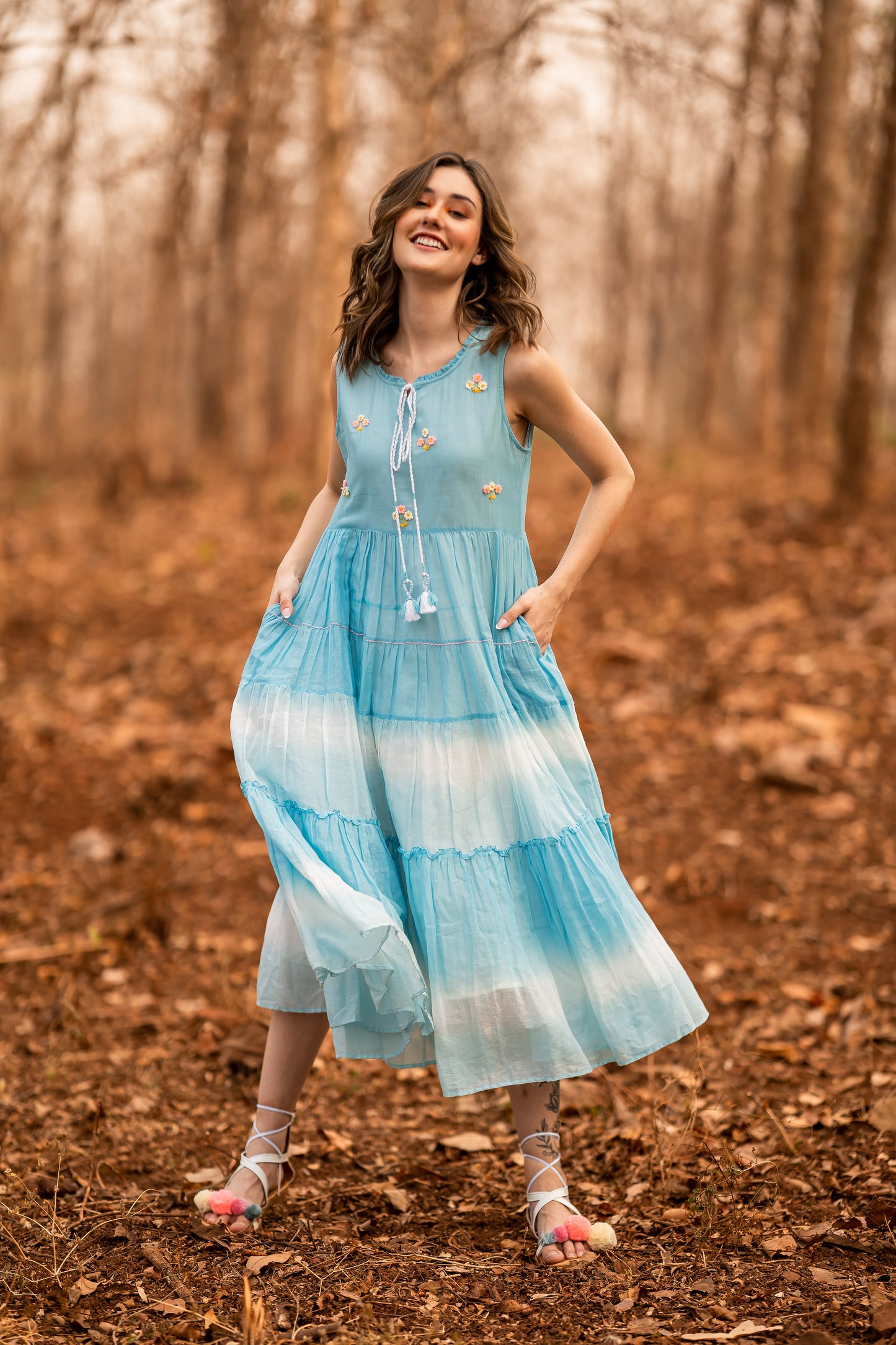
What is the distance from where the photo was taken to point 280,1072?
2.54 metres

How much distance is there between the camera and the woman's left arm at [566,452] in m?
2.48

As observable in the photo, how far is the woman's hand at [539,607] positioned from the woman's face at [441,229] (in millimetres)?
694

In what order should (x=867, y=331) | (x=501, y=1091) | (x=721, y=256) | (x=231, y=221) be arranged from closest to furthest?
(x=501, y=1091) < (x=867, y=331) < (x=231, y=221) < (x=721, y=256)

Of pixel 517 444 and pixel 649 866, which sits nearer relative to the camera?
pixel 517 444

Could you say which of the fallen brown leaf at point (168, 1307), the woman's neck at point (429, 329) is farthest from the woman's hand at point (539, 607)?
the fallen brown leaf at point (168, 1307)

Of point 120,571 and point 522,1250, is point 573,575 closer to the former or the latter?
point 522,1250

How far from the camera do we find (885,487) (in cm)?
847

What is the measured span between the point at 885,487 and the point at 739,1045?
5.94m

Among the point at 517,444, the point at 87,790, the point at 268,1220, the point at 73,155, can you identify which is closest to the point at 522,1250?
the point at 268,1220

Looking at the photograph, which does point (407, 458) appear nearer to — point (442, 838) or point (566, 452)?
point (566, 452)

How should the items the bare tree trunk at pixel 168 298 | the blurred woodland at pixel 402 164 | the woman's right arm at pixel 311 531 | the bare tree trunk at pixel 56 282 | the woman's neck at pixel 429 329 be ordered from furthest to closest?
1. the bare tree trunk at pixel 56 282
2. the bare tree trunk at pixel 168 298
3. the blurred woodland at pixel 402 164
4. the woman's right arm at pixel 311 531
5. the woman's neck at pixel 429 329

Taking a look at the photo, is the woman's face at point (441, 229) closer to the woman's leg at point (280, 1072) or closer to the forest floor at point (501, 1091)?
the woman's leg at point (280, 1072)

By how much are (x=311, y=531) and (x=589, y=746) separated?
3280mm

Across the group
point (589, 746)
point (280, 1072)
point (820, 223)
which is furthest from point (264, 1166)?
point (820, 223)
